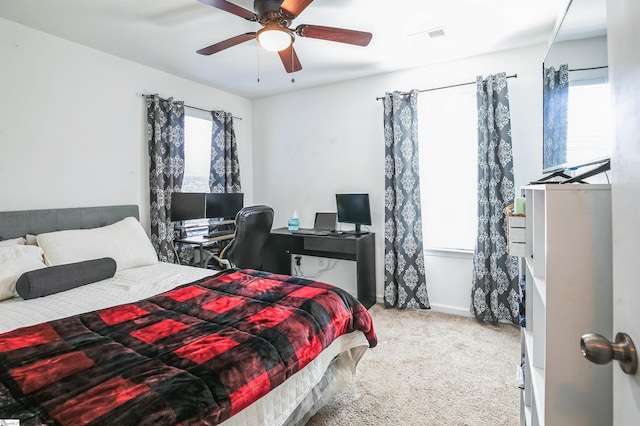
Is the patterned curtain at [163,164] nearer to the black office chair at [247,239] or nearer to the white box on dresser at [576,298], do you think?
the black office chair at [247,239]

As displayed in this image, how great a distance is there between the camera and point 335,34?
81.9 inches

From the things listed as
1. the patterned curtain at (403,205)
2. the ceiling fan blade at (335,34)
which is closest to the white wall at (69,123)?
the ceiling fan blade at (335,34)

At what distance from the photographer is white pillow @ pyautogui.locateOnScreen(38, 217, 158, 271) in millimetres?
2234

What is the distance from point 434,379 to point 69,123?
353cm

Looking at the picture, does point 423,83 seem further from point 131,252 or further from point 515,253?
point 131,252

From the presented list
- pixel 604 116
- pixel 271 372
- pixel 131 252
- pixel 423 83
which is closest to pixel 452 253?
pixel 423 83

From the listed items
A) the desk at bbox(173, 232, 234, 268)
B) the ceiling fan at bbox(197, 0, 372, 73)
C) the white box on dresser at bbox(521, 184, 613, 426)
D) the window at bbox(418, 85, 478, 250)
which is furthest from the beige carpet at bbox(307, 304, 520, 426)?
the ceiling fan at bbox(197, 0, 372, 73)

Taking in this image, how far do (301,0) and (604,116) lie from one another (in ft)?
5.01

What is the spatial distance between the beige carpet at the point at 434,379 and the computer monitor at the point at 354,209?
108 cm

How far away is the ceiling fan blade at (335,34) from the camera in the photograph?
202cm

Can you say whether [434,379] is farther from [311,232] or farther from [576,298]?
[311,232]

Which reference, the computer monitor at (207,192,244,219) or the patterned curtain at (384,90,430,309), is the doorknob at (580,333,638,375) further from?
the computer monitor at (207,192,244,219)

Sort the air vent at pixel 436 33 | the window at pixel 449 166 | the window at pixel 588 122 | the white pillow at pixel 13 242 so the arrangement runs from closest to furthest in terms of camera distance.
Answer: the window at pixel 588 122, the white pillow at pixel 13 242, the air vent at pixel 436 33, the window at pixel 449 166

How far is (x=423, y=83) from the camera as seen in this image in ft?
10.9
